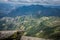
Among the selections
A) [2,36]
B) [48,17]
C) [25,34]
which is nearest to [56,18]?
[48,17]

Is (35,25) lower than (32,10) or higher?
lower

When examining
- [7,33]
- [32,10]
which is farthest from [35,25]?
[7,33]

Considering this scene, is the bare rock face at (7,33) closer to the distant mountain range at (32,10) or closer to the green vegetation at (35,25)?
the green vegetation at (35,25)

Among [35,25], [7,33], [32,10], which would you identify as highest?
[32,10]

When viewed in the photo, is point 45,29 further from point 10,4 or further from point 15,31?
point 10,4

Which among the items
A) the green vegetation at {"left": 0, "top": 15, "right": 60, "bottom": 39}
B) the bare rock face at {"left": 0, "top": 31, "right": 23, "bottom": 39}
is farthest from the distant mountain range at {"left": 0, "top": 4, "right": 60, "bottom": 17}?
the bare rock face at {"left": 0, "top": 31, "right": 23, "bottom": 39}

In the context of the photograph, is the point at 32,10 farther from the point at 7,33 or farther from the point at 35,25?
the point at 7,33

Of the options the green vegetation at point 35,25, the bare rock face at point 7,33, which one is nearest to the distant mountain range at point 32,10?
the green vegetation at point 35,25
